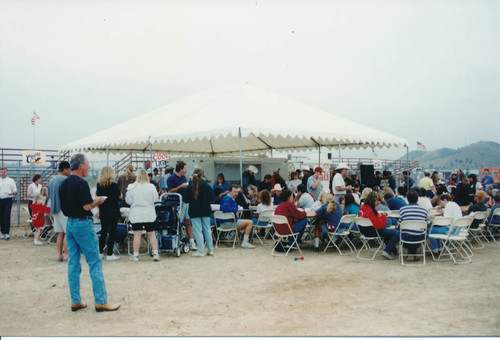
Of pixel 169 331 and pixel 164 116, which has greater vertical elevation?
pixel 164 116

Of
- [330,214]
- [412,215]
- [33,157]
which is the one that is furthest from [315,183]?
[33,157]

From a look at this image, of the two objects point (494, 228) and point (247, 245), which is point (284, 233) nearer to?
point (247, 245)

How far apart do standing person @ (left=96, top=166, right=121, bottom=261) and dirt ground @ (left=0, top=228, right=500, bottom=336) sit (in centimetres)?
51

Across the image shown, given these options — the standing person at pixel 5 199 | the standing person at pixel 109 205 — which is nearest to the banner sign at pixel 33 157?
the standing person at pixel 5 199

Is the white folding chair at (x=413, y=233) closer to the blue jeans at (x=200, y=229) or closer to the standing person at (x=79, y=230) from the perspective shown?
the blue jeans at (x=200, y=229)

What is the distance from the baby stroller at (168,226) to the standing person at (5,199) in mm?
4546

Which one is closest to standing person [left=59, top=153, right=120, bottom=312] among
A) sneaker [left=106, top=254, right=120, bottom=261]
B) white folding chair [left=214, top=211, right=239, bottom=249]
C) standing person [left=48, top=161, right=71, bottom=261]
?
standing person [left=48, top=161, right=71, bottom=261]

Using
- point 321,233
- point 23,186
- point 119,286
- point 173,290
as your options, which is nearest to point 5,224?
point 119,286

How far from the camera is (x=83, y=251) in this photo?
178 inches

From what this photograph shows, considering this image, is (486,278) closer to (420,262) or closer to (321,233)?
(420,262)

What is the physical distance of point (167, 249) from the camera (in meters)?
7.91

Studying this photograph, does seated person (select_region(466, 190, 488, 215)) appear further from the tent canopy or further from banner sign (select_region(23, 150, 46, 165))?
banner sign (select_region(23, 150, 46, 165))

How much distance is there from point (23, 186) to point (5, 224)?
464 inches

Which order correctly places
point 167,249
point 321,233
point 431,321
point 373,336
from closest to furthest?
point 373,336
point 431,321
point 167,249
point 321,233
